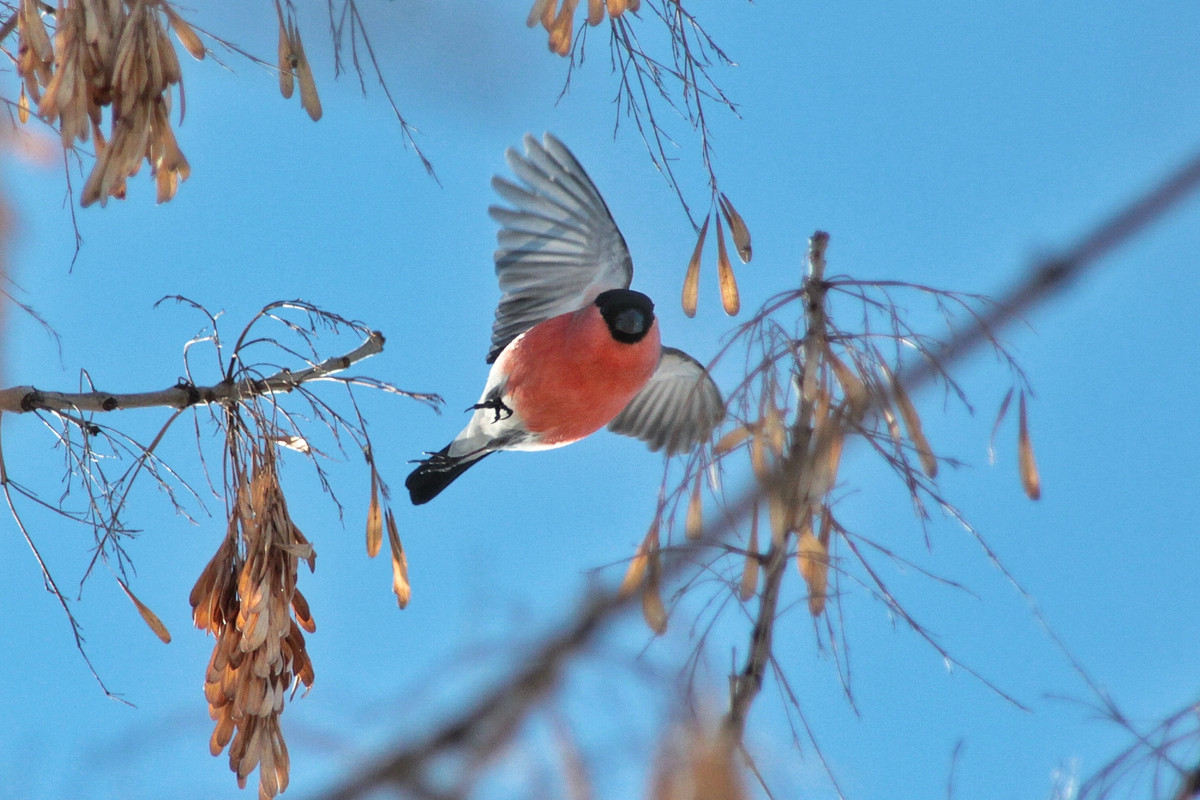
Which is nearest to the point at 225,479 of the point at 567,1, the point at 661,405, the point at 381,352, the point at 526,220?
the point at 381,352

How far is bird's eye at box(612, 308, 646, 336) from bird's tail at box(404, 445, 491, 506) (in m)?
0.71

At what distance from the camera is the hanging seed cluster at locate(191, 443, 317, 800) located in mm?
1540

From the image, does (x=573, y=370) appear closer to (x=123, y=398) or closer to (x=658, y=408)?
(x=658, y=408)

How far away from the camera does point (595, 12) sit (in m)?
1.76

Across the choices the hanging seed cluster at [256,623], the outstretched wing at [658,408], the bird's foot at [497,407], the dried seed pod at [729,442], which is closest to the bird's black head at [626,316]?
the bird's foot at [497,407]

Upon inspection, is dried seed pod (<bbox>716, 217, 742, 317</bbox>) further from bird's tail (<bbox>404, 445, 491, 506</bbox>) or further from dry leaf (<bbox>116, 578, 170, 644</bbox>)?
bird's tail (<bbox>404, 445, 491, 506</bbox>)

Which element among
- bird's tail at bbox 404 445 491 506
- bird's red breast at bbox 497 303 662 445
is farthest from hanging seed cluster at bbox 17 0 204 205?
bird's tail at bbox 404 445 491 506

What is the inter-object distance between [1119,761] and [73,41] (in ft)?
4.54

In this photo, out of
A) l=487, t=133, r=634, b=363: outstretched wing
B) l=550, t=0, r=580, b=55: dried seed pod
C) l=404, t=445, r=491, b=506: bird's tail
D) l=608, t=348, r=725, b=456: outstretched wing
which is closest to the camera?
l=550, t=0, r=580, b=55: dried seed pod

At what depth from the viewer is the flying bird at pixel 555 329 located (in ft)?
9.77

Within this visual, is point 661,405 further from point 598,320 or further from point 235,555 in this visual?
point 235,555

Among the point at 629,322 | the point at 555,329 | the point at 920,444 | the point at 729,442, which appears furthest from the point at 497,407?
the point at 920,444

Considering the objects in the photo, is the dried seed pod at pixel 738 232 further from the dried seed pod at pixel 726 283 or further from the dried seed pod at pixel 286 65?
the dried seed pod at pixel 286 65

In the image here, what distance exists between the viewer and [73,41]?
1503 mm
